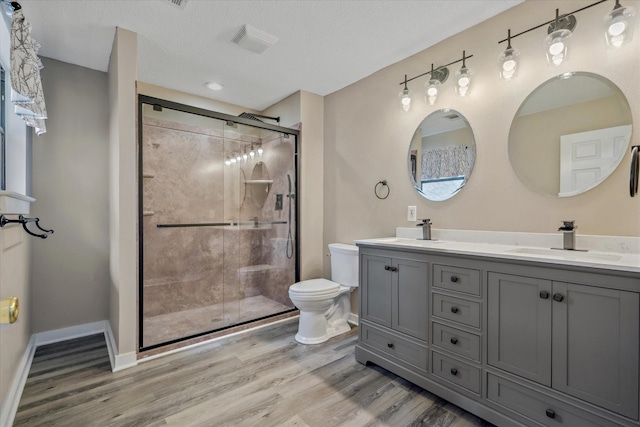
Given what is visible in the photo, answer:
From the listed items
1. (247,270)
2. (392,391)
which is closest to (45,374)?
(247,270)

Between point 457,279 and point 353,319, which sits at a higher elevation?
point 457,279

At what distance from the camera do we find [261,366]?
7.18 feet

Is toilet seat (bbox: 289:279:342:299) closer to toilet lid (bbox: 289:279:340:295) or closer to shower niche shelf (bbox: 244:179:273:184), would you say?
toilet lid (bbox: 289:279:340:295)

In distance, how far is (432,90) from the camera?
228cm

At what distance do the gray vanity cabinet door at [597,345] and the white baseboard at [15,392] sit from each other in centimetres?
271

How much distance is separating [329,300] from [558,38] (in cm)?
236

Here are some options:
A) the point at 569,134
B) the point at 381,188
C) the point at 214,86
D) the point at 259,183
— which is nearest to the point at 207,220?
the point at 259,183

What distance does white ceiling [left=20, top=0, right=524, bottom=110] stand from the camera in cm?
192

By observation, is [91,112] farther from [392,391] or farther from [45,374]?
[392,391]

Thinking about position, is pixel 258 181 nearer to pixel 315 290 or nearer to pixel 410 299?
pixel 315 290

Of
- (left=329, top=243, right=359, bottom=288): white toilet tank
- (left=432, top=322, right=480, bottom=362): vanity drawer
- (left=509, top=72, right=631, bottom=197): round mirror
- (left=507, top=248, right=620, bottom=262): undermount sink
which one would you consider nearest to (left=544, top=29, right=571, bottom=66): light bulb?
(left=509, top=72, right=631, bottom=197): round mirror

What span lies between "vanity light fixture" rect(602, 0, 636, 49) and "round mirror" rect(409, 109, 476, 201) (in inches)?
31.6

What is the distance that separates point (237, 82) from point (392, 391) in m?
3.05

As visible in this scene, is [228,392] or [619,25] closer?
[619,25]
